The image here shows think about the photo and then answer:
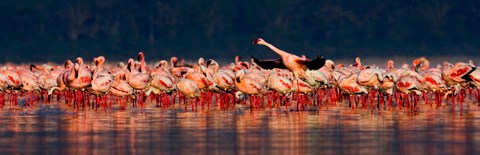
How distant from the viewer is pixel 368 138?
2405 centimetres

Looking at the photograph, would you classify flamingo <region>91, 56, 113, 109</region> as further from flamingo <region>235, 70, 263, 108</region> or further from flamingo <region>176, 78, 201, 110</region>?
flamingo <region>235, 70, 263, 108</region>

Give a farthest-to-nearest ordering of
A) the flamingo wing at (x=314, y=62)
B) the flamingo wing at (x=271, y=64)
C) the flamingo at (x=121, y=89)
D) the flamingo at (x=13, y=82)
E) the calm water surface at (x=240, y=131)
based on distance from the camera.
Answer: the flamingo at (x=13, y=82)
the flamingo at (x=121, y=89)
the flamingo wing at (x=271, y=64)
the flamingo wing at (x=314, y=62)
the calm water surface at (x=240, y=131)

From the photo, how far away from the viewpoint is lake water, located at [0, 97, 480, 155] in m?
22.6

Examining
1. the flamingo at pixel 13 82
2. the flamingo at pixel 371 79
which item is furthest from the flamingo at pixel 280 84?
the flamingo at pixel 13 82

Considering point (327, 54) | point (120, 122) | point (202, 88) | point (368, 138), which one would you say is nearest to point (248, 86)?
point (202, 88)

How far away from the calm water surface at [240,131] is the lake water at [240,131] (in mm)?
14

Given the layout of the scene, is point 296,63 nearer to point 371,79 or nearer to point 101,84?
point 371,79

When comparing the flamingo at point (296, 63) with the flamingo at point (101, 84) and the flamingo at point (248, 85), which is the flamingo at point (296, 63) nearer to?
the flamingo at point (248, 85)

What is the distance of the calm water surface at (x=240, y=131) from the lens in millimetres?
22578

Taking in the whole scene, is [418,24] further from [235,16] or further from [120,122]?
A: [120,122]

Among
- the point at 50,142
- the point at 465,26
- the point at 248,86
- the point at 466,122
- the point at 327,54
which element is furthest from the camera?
the point at 465,26

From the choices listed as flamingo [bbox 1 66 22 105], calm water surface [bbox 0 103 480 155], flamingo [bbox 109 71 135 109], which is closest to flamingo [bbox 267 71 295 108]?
calm water surface [bbox 0 103 480 155]

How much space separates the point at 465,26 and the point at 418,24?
9.46 feet

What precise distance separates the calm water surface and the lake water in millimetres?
14
